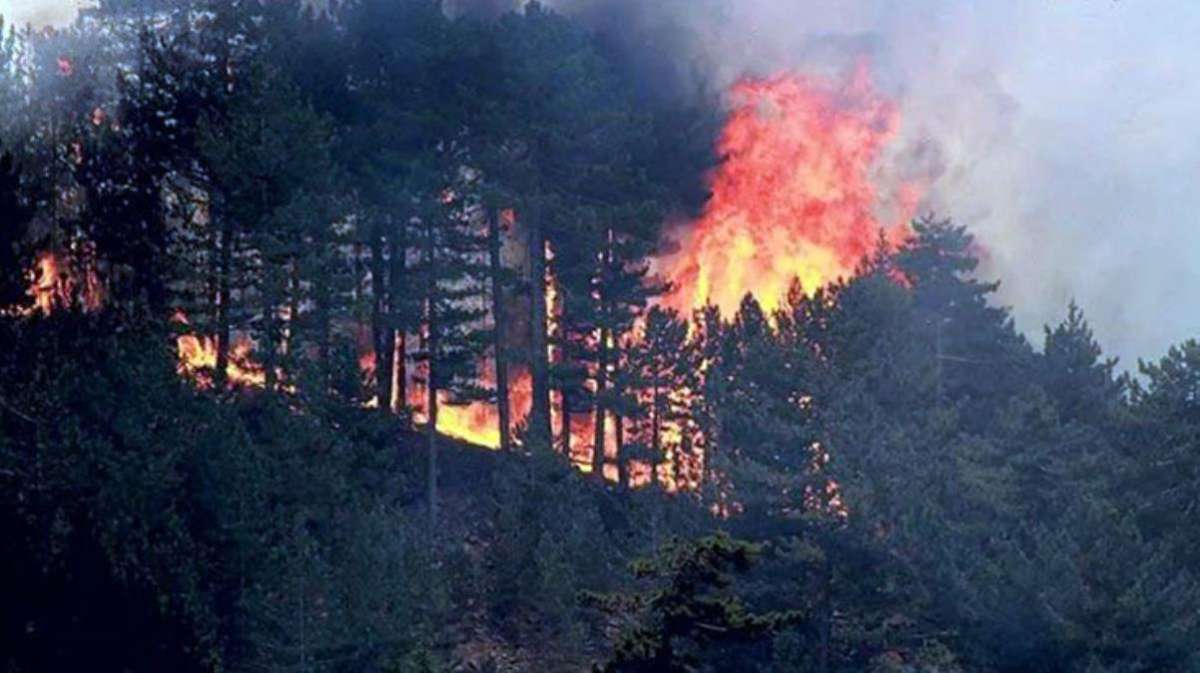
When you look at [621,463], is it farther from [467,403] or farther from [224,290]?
[224,290]

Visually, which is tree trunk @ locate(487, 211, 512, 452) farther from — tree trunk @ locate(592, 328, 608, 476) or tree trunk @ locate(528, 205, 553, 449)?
tree trunk @ locate(592, 328, 608, 476)

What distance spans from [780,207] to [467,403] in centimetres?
2427

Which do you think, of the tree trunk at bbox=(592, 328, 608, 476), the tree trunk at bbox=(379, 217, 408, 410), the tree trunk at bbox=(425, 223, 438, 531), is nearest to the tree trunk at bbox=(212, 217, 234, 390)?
the tree trunk at bbox=(379, 217, 408, 410)

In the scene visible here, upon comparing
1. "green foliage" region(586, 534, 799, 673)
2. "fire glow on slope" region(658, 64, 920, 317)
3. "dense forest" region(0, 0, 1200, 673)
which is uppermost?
"fire glow on slope" region(658, 64, 920, 317)

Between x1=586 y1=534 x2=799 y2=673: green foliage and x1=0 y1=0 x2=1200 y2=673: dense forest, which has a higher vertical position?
x1=0 y1=0 x2=1200 y2=673: dense forest

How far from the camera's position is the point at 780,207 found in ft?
223

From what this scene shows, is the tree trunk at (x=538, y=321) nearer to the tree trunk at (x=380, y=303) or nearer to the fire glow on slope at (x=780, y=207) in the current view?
the tree trunk at (x=380, y=303)

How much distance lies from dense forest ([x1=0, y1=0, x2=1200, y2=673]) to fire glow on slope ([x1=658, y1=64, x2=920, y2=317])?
16.2ft

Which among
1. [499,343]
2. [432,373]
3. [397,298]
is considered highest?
[397,298]

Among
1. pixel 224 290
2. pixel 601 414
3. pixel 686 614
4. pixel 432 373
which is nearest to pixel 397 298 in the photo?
pixel 432 373

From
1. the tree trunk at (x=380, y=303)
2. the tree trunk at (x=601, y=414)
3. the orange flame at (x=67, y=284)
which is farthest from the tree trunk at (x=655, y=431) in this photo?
the orange flame at (x=67, y=284)

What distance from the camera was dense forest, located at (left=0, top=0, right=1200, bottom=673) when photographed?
96.8ft

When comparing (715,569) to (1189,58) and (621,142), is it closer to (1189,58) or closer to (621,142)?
(621,142)

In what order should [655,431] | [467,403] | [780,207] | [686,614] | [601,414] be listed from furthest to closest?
[780,207] < [601,414] < [655,431] < [467,403] < [686,614]
